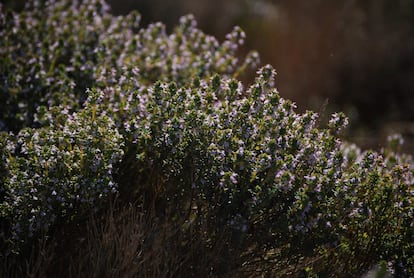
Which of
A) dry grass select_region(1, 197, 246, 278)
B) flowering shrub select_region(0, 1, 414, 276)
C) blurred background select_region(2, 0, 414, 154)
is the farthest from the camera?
blurred background select_region(2, 0, 414, 154)

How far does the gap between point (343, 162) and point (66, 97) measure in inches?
75.6

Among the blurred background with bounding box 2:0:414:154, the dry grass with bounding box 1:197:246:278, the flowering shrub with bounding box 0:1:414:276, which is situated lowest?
the dry grass with bounding box 1:197:246:278

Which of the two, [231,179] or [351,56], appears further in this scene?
[351,56]

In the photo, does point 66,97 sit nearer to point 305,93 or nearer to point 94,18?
point 94,18

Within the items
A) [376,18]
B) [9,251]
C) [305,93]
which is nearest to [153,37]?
[9,251]

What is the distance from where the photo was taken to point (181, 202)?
3.75m

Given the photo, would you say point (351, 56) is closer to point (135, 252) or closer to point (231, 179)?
point (231, 179)

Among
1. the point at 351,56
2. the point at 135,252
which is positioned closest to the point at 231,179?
the point at 135,252

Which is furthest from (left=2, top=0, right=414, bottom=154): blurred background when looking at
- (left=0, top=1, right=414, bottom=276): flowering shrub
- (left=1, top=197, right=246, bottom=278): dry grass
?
(left=1, top=197, right=246, bottom=278): dry grass

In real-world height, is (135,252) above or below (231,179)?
below

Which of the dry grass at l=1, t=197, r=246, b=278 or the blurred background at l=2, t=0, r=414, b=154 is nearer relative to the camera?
the dry grass at l=1, t=197, r=246, b=278

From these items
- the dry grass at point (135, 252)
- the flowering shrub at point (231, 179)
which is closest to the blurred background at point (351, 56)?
the flowering shrub at point (231, 179)

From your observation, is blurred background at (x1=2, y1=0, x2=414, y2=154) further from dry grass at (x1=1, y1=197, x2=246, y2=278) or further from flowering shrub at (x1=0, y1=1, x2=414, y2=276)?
dry grass at (x1=1, y1=197, x2=246, y2=278)

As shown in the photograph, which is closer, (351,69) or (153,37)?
(153,37)
